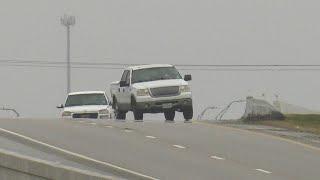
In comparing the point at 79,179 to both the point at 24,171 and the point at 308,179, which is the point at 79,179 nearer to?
the point at 24,171

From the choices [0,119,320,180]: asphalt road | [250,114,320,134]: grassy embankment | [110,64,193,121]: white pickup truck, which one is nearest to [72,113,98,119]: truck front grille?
[110,64,193,121]: white pickup truck

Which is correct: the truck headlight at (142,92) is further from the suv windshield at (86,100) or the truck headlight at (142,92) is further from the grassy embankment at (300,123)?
the grassy embankment at (300,123)

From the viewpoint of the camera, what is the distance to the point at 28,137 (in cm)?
2094

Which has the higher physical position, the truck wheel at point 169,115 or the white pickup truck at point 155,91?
the white pickup truck at point 155,91

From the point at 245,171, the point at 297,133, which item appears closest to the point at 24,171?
the point at 245,171

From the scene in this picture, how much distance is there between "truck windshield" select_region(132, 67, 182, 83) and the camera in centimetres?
3175

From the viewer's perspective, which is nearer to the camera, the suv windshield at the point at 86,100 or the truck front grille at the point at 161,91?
the truck front grille at the point at 161,91

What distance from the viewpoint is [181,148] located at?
2156 cm

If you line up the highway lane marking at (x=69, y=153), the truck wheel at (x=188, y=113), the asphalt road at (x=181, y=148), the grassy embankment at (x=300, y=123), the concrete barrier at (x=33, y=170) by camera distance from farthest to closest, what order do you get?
the truck wheel at (x=188, y=113)
the grassy embankment at (x=300, y=123)
the asphalt road at (x=181, y=148)
the highway lane marking at (x=69, y=153)
the concrete barrier at (x=33, y=170)

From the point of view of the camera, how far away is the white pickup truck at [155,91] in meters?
30.9

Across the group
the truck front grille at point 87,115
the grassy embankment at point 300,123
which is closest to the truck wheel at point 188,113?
the grassy embankment at point 300,123

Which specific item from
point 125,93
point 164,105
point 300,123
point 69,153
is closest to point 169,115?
point 125,93

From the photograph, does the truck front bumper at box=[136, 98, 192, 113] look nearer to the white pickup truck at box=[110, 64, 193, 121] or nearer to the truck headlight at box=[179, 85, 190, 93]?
the white pickup truck at box=[110, 64, 193, 121]

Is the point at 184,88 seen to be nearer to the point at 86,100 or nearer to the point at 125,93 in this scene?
the point at 125,93
